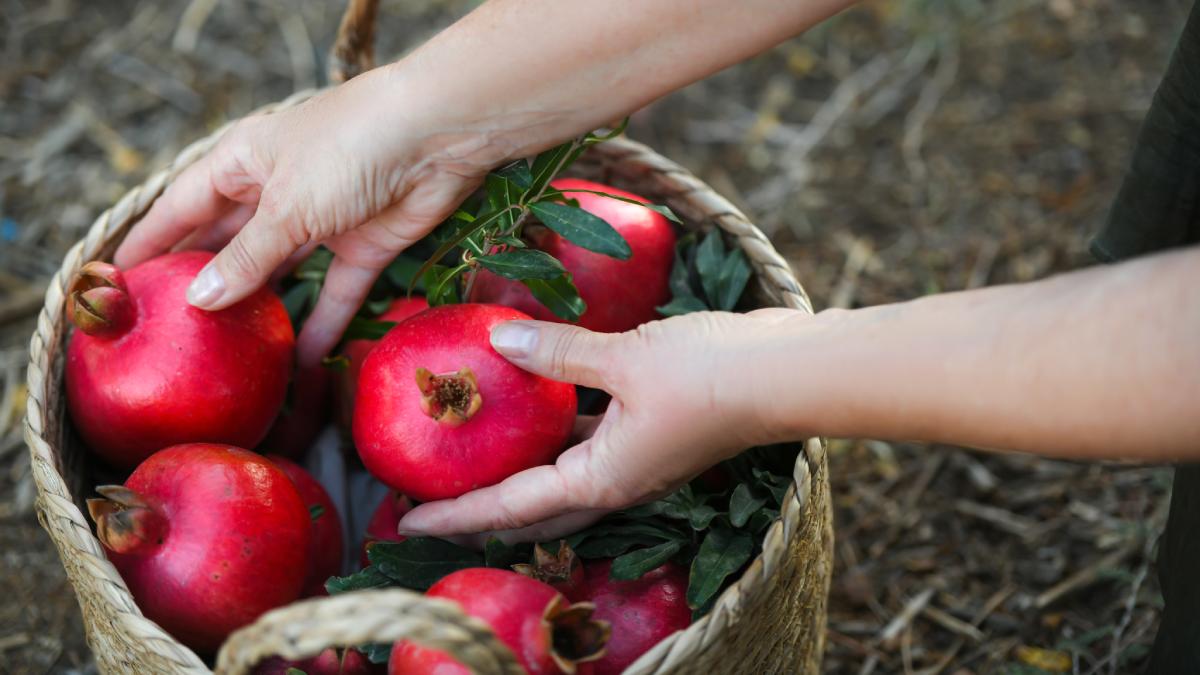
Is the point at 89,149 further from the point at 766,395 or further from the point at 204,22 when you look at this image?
the point at 766,395

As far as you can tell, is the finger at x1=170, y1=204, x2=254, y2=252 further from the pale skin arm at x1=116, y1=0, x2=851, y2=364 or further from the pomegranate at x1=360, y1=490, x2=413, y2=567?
the pomegranate at x1=360, y1=490, x2=413, y2=567

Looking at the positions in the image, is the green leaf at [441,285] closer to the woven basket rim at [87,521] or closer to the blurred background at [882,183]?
the woven basket rim at [87,521]

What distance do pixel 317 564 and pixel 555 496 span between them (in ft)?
1.37

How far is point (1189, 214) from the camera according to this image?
157cm

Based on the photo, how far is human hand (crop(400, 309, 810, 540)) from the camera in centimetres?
114

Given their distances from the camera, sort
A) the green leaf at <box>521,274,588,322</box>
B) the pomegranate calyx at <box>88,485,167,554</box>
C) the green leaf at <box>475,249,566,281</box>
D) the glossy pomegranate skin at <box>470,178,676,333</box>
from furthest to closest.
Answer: the glossy pomegranate skin at <box>470,178,676,333</box> → the green leaf at <box>521,274,588,322</box> → the green leaf at <box>475,249,566,281</box> → the pomegranate calyx at <box>88,485,167,554</box>

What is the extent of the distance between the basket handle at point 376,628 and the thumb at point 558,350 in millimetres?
399

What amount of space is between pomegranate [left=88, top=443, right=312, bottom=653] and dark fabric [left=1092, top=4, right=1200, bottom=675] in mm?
1137

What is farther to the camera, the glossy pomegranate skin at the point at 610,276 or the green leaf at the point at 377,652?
the glossy pomegranate skin at the point at 610,276

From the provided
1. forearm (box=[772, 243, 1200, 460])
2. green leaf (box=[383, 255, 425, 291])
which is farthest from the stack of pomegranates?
forearm (box=[772, 243, 1200, 460])

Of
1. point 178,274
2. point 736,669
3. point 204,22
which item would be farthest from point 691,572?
point 204,22

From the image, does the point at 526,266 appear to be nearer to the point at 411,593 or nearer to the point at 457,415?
the point at 457,415

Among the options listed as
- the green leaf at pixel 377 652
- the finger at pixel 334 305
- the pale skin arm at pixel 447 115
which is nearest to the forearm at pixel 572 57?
the pale skin arm at pixel 447 115

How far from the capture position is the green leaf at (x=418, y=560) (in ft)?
4.27
